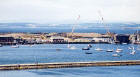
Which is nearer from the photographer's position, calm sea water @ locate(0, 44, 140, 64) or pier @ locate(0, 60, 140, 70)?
pier @ locate(0, 60, 140, 70)

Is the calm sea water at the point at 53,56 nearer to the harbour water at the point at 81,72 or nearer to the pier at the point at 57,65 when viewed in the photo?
the pier at the point at 57,65

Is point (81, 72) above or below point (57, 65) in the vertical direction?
below

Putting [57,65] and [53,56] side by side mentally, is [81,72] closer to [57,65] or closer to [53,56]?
[57,65]

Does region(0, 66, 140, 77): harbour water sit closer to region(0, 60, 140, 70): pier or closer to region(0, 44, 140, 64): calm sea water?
region(0, 60, 140, 70): pier

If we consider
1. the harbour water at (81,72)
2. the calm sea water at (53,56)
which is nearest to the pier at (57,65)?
the harbour water at (81,72)

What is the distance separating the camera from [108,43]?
89.5 m

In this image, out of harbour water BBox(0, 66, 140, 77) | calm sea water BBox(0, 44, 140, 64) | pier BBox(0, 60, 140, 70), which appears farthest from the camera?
calm sea water BBox(0, 44, 140, 64)

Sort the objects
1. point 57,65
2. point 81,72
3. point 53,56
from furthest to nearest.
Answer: point 53,56, point 57,65, point 81,72

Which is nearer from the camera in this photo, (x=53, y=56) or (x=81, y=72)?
(x=81, y=72)

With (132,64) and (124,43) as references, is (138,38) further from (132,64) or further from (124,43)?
(132,64)

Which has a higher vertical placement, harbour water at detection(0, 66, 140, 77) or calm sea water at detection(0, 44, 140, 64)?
calm sea water at detection(0, 44, 140, 64)

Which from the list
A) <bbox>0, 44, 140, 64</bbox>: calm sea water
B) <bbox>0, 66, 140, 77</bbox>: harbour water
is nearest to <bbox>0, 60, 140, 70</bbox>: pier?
<bbox>0, 66, 140, 77</bbox>: harbour water

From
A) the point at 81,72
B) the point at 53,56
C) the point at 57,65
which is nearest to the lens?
the point at 81,72

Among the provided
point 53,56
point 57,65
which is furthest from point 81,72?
point 53,56
